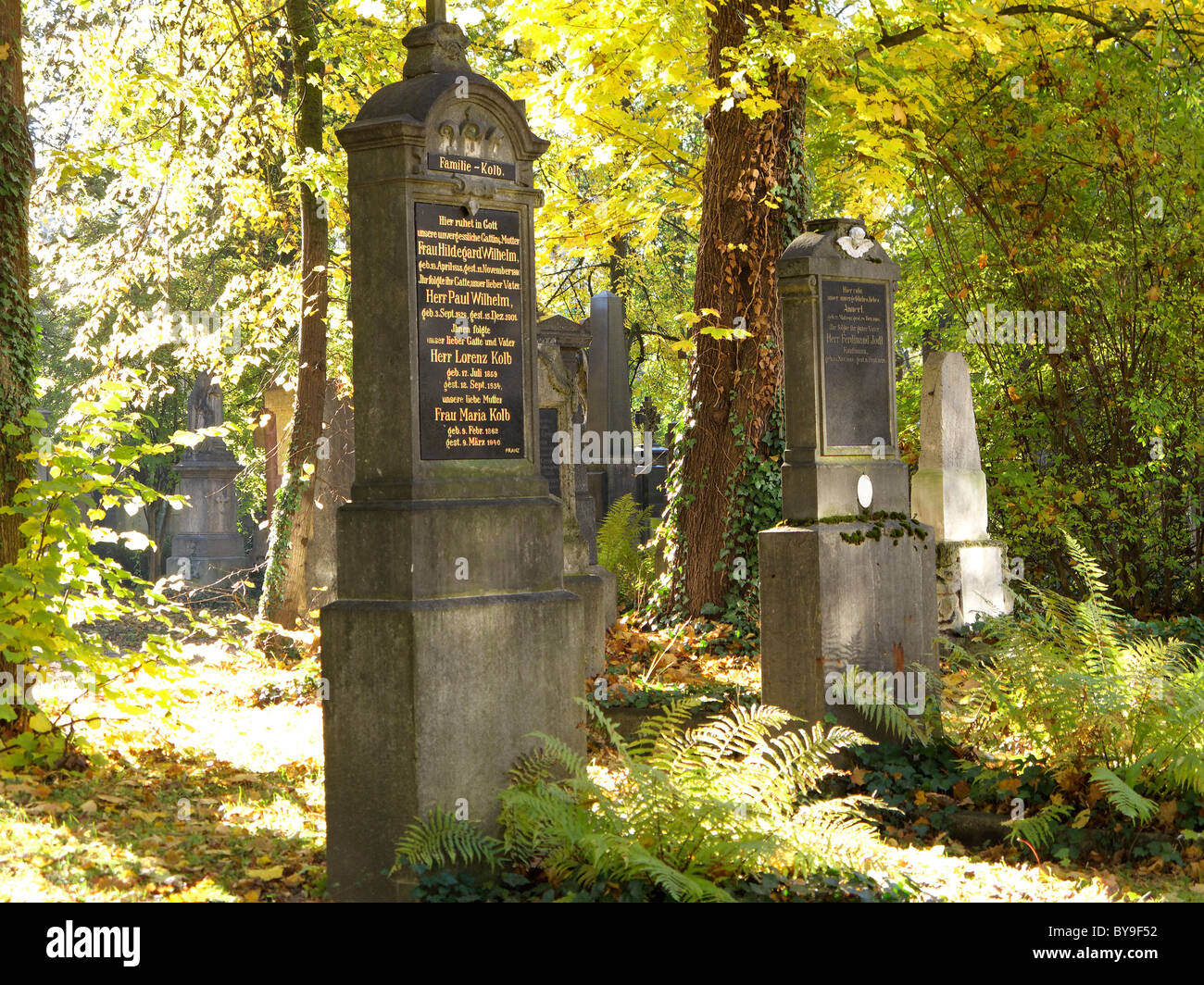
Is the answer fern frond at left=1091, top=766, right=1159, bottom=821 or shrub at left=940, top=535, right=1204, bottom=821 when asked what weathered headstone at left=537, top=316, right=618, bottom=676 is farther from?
fern frond at left=1091, top=766, right=1159, bottom=821

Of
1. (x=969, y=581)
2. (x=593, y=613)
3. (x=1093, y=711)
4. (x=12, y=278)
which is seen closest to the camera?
A: (x=1093, y=711)

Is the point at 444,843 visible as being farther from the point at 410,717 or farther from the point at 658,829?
the point at 658,829

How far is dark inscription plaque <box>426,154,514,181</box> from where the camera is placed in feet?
19.2

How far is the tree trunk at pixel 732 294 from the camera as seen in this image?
12.1m

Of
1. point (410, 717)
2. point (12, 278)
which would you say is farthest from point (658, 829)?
point (12, 278)

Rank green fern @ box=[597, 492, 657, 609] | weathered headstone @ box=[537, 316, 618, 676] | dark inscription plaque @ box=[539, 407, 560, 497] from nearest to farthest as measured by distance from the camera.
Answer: weathered headstone @ box=[537, 316, 618, 676], dark inscription plaque @ box=[539, 407, 560, 497], green fern @ box=[597, 492, 657, 609]

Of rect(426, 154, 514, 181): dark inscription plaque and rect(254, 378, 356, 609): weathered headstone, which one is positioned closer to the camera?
rect(426, 154, 514, 181): dark inscription plaque

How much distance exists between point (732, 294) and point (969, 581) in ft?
12.5

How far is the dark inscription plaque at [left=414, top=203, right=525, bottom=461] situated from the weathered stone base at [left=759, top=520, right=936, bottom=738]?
261 cm

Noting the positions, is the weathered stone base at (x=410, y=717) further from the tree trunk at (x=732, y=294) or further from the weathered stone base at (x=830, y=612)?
the tree trunk at (x=732, y=294)

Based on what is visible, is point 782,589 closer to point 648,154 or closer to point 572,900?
point 572,900

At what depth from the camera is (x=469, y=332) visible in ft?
19.6

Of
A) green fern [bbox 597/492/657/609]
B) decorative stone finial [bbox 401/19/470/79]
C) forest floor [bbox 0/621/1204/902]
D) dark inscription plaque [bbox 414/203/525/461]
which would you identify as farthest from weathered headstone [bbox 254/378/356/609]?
dark inscription plaque [bbox 414/203/525/461]
